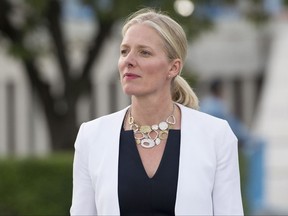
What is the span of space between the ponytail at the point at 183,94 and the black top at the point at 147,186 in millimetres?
268

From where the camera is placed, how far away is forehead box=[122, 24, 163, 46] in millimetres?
3762

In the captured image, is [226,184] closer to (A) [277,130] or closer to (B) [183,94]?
(B) [183,94]

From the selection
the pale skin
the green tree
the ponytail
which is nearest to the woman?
the pale skin

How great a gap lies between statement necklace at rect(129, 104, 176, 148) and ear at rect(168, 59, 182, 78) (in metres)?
0.16

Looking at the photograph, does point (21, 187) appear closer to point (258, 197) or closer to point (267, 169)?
point (258, 197)

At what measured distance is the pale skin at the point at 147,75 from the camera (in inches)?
148

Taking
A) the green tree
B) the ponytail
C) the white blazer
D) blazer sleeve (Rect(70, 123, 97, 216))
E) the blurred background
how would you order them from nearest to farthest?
1. the white blazer
2. blazer sleeve (Rect(70, 123, 97, 216))
3. the ponytail
4. the blurred background
5. the green tree

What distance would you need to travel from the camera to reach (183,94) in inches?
159

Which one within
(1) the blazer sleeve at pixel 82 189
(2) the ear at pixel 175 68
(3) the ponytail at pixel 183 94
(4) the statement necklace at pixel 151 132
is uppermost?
(2) the ear at pixel 175 68

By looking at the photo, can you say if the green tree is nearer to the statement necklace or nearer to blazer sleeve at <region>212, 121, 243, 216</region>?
the statement necklace

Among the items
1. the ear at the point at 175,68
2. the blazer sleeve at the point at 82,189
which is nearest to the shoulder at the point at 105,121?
the blazer sleeve at the point at 82,189

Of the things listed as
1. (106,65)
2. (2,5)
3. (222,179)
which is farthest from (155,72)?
(106,65)

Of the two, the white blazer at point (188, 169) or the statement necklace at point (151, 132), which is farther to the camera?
the statement necklace at point (151, 132)

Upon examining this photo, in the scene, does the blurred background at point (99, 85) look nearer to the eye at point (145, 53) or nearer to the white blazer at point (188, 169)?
the white blazer at point (188, 169)
